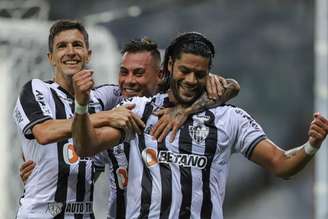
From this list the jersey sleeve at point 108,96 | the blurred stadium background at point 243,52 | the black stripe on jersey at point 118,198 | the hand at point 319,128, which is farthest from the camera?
the blurred stadium background at point 243,52

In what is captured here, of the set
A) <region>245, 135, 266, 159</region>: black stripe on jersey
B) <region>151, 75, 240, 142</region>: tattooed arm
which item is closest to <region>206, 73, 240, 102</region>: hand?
<region>151, 75, 240, 142</region>: tattooed arm

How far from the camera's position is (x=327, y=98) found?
877 cm

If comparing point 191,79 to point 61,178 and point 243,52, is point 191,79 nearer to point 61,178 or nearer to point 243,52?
point 61,178

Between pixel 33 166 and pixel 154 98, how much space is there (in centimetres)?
68

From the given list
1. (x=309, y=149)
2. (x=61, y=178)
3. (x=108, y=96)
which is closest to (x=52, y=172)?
(x=61, y=178)

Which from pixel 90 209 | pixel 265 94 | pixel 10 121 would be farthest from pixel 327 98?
pixel 90 209

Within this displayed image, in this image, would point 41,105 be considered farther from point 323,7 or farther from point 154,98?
point 323,7

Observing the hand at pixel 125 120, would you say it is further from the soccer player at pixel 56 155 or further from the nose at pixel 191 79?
the soccer player at pixel 56 155

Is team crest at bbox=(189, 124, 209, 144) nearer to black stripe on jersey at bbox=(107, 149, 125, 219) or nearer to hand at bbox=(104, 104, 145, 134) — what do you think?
hand at bbox=(104, 104, 145, 134)

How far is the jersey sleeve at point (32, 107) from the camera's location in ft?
14.9

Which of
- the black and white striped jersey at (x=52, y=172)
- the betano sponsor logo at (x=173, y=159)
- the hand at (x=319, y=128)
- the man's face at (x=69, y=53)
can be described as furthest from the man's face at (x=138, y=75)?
the hand at (x=319, y=128)

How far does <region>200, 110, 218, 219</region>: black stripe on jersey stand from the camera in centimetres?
426

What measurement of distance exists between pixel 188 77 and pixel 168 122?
21cm

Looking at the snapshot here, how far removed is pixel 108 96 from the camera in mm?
5000
